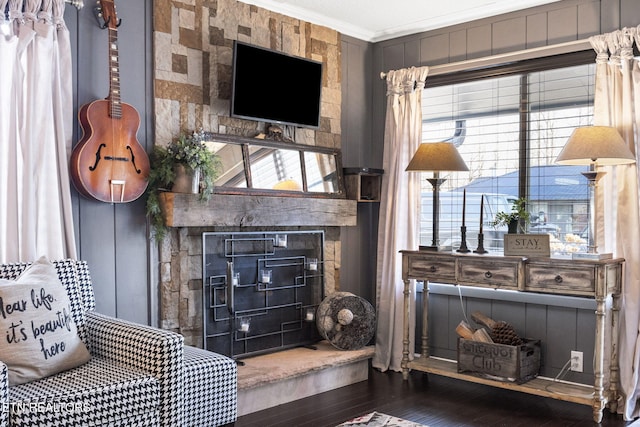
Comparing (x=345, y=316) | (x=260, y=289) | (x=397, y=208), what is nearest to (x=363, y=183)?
(x=397, y=208)

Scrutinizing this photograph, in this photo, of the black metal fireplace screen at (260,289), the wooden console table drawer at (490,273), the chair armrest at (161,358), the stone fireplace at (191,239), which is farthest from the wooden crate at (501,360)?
the chair armrest at (161,358)

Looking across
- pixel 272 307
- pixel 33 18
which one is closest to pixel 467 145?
pixel 272 307

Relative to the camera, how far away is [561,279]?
3410 millimetres

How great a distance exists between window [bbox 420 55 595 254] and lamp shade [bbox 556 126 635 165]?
0.52 m

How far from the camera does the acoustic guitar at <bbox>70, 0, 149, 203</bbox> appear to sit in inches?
122

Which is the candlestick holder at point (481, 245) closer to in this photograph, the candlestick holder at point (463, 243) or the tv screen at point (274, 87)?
the candlestick holder at point (463, 243)

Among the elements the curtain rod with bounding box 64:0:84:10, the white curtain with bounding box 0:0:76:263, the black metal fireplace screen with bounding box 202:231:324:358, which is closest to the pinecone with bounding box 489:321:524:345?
the black metal fireplace screen with bounding box 202:231:324:358

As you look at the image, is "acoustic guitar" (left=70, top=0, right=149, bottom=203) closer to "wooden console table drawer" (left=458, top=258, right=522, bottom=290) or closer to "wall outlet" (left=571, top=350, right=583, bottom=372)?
"wooden console table drawer" (left=458, top=258, right=522, bottom=290)

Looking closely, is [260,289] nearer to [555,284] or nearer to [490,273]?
[490,273]

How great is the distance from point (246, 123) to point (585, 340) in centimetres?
250

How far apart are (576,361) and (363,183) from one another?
191 centimetres

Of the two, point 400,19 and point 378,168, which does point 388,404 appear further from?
point 400,19

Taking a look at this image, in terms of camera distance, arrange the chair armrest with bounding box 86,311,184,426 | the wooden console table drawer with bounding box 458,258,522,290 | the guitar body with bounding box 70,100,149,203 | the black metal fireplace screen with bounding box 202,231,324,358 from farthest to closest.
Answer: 1. the black metal fireplace screen with bounding box 202,231,324,358
2. the wooden console table drawer with bounding box 458,258,522,290
3. the guitar body with bounding box 70,100,149,203
4. the chair armrest with bounding box 86,311,184,426

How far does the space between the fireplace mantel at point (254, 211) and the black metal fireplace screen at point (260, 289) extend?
0.38ft
